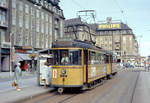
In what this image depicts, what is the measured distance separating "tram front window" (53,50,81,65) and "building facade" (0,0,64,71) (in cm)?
1957

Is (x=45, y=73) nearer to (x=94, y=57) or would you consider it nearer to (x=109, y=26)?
(x=94, y=57)

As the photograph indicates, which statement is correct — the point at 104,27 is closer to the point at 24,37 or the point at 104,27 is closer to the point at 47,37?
the point at 47,37

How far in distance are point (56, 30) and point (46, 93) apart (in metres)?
45.2

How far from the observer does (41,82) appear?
1574 centimetres

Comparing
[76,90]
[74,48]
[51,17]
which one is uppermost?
[51,17]

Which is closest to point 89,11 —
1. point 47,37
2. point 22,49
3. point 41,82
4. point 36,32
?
point 41,82

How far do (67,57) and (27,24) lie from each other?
108 ft

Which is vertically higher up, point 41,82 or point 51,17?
point 51,17

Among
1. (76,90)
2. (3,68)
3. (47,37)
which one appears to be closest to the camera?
(76,90)

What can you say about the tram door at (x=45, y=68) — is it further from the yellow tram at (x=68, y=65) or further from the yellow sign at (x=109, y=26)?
the yellow sign at (x=109, y=26)

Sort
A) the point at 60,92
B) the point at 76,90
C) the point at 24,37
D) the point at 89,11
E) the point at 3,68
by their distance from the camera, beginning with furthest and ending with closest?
1. the point at 24,37
2. the point at 3,68
3. the point at 89,11
4. the point at 76,90
5. the point at 60,92

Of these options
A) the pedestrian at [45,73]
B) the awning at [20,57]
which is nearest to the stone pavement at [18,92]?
the pedestrian at [45,73]

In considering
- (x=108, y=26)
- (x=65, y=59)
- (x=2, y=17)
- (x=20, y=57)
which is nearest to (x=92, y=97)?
(x=65, y=59)

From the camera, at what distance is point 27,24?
44.3m
